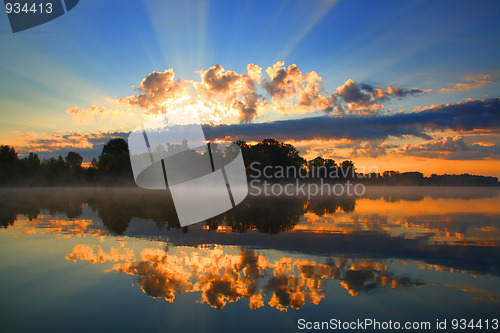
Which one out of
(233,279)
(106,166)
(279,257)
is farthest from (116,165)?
(233,279)

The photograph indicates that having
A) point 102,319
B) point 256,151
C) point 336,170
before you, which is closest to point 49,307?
point 102,319

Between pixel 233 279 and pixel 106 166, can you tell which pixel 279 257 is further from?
pixel 106 166

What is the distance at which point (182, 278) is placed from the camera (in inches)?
329

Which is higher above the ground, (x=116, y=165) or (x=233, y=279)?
(x=116, y=165)

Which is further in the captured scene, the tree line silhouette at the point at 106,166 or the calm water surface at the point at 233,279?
the tree line silhouette at the point at 106,166

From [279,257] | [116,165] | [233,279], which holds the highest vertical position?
[116,165]

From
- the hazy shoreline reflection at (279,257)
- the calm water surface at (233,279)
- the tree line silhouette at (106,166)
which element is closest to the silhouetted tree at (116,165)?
the tree line silhouette at (106,166)

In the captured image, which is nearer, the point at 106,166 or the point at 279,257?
the point at 279,257

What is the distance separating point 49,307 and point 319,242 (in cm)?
910

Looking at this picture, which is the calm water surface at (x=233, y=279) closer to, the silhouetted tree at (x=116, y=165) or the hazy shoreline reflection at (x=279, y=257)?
the hazy shoreline reflection at (x=279, y=257)

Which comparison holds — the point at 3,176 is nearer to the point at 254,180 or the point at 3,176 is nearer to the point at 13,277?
the point at 254,180

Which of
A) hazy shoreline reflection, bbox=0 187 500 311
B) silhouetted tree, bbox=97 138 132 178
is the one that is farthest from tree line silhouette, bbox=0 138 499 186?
hazy shoreline reflection, bbox=0 187 500 311

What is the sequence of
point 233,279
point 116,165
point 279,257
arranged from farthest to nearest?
point 116,165 < point 279,257 < point 233,279

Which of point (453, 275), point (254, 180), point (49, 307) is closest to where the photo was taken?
point (49, 307)
